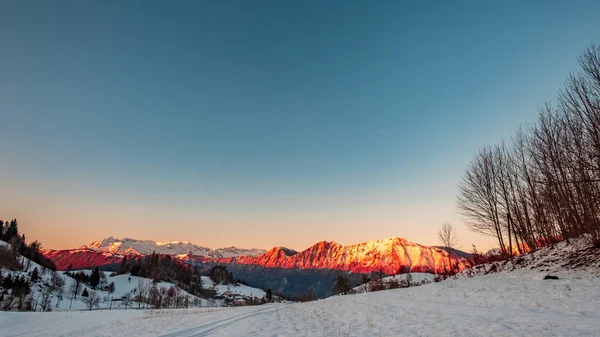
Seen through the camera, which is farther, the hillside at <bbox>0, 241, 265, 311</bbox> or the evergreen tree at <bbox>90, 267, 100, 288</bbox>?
the evergreen tree at <bbox>90, 267, 100, 288</bbox>

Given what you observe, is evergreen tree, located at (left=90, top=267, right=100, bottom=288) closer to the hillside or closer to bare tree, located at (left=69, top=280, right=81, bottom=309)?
the hillside

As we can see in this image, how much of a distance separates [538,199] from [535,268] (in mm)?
9387

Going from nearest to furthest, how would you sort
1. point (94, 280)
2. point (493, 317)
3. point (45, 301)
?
point (493, 317)
point (45, 301)
point (94, 280)

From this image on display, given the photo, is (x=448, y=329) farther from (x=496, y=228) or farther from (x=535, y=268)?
(x=496, y=228)

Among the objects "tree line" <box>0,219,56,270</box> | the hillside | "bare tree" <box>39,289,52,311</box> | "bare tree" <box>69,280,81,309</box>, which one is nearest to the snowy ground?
the hillside

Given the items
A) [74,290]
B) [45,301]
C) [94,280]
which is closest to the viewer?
[45,301]

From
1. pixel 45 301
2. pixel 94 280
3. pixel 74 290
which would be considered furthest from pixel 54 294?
pixel 94 280

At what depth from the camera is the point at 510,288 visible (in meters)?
17.8

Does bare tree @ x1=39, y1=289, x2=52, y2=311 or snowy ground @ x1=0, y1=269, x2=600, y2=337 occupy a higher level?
snowy ground @ x1=0, y1=269, x2=600, y2=337

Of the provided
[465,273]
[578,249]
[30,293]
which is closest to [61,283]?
[30,293]

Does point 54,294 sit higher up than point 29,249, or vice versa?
point 29,249

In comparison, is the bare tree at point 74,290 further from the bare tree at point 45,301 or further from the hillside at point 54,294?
the bare tree at point 45,301

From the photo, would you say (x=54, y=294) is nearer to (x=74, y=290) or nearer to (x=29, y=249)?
(x=74, y=290)

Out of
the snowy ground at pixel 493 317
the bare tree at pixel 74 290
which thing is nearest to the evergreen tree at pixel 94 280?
the bare tree at pixel 74 290
